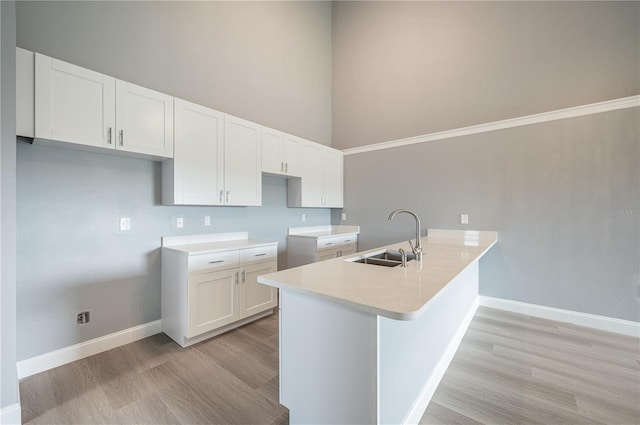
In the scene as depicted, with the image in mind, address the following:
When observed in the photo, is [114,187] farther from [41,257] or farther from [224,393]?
[224,393]

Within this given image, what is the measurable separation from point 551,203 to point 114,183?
4.39 m

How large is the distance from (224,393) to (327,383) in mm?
929

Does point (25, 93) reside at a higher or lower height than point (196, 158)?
higher

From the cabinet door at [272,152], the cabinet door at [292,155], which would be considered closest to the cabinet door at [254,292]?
the cabinet door at [272,152]

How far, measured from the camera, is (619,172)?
2586mm

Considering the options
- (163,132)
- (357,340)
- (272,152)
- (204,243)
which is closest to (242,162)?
(272,152)

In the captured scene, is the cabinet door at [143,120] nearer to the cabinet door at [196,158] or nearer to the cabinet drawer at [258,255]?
the cabinet door at [196,158]

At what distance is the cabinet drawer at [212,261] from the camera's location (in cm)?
229

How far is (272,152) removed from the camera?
3.32m

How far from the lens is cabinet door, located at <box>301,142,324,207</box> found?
3.79 meters

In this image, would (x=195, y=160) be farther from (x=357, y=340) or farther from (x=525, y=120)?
(x=525, y=120)

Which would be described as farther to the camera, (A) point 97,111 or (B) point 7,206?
(A) point 97,111

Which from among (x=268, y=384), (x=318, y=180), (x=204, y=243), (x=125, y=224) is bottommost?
(x=268, y=384)

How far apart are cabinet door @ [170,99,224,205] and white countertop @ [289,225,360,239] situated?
150 cm
